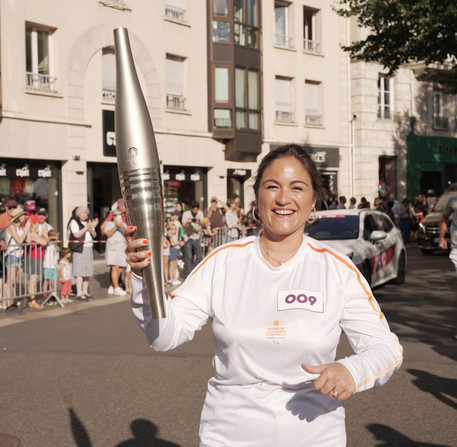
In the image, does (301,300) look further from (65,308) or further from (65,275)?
(65,275)

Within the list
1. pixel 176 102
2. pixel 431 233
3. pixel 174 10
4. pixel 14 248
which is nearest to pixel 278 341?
pixel 14 248

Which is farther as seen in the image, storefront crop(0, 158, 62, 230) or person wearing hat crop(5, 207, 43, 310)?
storefront crop(0, 158, 62, 230)

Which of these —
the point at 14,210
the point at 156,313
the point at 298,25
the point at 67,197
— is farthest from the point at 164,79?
the point at 156,313

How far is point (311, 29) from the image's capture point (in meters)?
32.5

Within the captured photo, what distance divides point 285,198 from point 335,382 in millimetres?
757

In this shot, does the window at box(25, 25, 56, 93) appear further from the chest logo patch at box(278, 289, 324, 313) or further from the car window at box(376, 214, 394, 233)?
the chest logo patch at box(278, 289, 324, 313)

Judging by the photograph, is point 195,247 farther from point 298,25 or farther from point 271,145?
point 298,25

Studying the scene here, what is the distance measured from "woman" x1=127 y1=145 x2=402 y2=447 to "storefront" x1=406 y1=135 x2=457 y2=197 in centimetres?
3458

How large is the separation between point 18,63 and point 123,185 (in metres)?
20.0

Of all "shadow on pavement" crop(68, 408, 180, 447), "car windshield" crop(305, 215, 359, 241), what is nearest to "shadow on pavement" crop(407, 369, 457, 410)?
"shadow on pavement" crop(68, 408, 180, 447)

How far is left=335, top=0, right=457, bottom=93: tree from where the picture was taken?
66.2 ft

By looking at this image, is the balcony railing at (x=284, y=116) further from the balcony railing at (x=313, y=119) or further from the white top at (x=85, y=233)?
the white top at (x=85, y=233)

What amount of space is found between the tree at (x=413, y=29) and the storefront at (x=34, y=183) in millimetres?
10068

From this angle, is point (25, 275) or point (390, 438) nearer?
point (390, 438)
